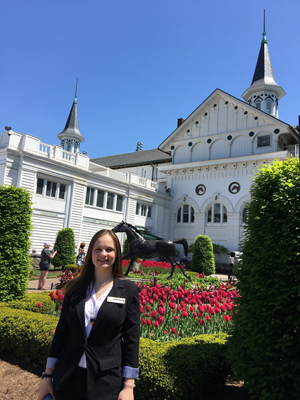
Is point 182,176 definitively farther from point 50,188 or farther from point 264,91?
point 50,188

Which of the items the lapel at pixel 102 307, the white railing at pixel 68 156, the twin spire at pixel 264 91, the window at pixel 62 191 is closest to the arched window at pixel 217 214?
the twin spire at pixel 264 91

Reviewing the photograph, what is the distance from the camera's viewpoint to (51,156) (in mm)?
25172

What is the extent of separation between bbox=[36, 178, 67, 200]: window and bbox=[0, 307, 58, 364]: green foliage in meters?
19.4

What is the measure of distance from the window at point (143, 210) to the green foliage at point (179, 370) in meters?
29.7

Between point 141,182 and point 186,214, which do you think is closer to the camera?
point 141,182

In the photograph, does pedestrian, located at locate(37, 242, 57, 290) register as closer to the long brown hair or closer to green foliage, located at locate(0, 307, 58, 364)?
green foliage, located at locate(0, 307, 58, 364)

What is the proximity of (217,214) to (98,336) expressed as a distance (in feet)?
110

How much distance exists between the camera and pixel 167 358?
4.57 metres

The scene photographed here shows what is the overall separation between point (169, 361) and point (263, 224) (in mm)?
2376

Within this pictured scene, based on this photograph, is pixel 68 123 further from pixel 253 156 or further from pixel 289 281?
pixel 289 281

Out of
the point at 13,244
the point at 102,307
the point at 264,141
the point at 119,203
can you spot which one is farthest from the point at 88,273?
the point at 264,141

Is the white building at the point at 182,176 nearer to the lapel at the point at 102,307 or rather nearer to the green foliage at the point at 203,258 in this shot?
the green foliage at the point at 203,258

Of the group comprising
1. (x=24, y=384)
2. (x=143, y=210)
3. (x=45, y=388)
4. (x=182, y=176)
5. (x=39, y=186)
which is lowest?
(x=24, y=384)

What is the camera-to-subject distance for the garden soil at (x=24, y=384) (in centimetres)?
466
